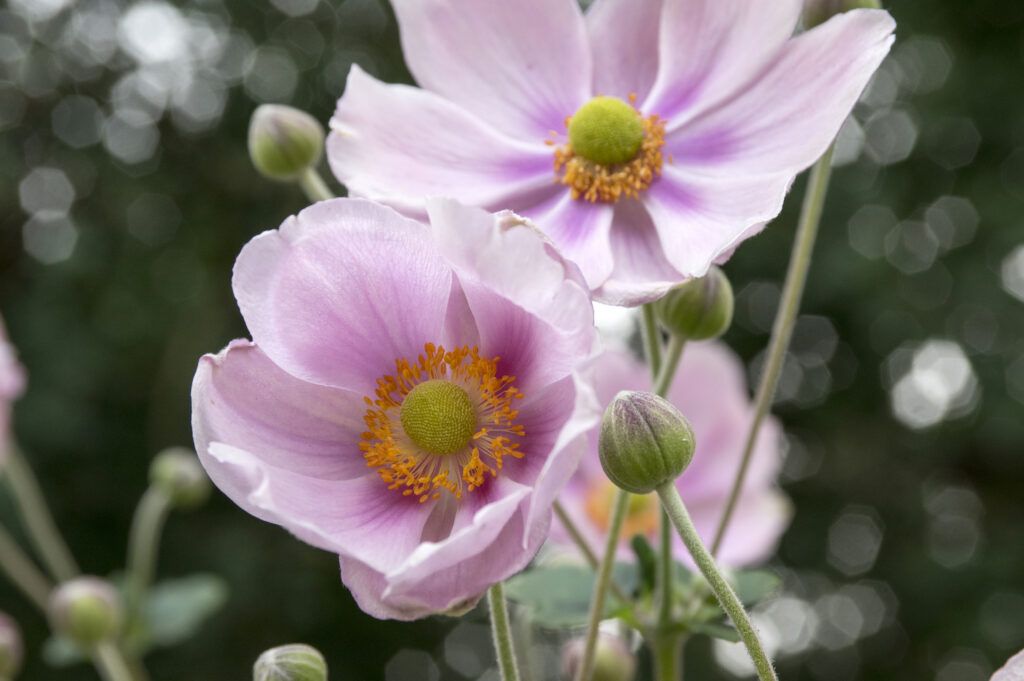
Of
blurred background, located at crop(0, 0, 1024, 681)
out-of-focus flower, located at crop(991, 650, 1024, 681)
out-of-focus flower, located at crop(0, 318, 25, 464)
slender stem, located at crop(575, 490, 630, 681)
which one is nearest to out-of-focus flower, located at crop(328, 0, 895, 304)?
slender stem, located at crop(575, 490, 630, 681)

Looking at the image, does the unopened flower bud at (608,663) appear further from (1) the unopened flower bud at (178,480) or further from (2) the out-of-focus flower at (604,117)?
(1) the unopened flower bud at (178,480)

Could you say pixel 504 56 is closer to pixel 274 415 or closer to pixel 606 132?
pixel 606 132

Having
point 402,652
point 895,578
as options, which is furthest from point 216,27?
point 895,578

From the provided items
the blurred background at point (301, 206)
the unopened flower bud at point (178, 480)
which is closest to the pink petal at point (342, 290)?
the unopened flower bud at point (178, 480)

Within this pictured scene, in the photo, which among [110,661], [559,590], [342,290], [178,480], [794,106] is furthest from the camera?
[178,480]

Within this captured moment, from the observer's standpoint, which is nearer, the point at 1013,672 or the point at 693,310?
the point at 1013,672

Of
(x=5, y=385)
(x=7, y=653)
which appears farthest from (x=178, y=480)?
(x=7, y=653)

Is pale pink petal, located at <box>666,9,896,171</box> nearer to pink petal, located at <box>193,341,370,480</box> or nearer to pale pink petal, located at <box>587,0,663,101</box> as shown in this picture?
pale pink petal, located at <box>587,0,663,101</box>

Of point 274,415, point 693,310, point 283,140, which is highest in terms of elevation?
point 283,140
